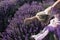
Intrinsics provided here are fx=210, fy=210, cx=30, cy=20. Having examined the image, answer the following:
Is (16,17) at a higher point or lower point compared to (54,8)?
lower

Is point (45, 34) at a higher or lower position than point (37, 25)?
higher

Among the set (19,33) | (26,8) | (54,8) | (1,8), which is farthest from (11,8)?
A: (54,8)

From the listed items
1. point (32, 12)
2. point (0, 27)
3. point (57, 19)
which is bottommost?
point (0, 27)

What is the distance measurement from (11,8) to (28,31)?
0.39 m

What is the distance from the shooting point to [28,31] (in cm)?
95

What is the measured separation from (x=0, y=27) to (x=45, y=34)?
0.90m

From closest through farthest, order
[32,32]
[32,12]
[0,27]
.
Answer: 1. [32,32]
2. [32,12]
3. [0,27]

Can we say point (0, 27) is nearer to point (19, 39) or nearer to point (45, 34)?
point (19, 39)

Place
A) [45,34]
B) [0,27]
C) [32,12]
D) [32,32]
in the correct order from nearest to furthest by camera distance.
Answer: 1. [45,34]
2. [32,32]
3. [32,12]
4. [0,27]

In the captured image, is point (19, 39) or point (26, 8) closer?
point (19, 39)

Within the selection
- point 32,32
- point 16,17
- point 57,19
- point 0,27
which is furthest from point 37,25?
point 57,19

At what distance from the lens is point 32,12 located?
1.04 meters

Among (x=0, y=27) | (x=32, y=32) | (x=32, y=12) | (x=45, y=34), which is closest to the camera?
(x=45, y=34)

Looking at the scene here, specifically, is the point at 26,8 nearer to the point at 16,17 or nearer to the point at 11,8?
the point at 16,17
